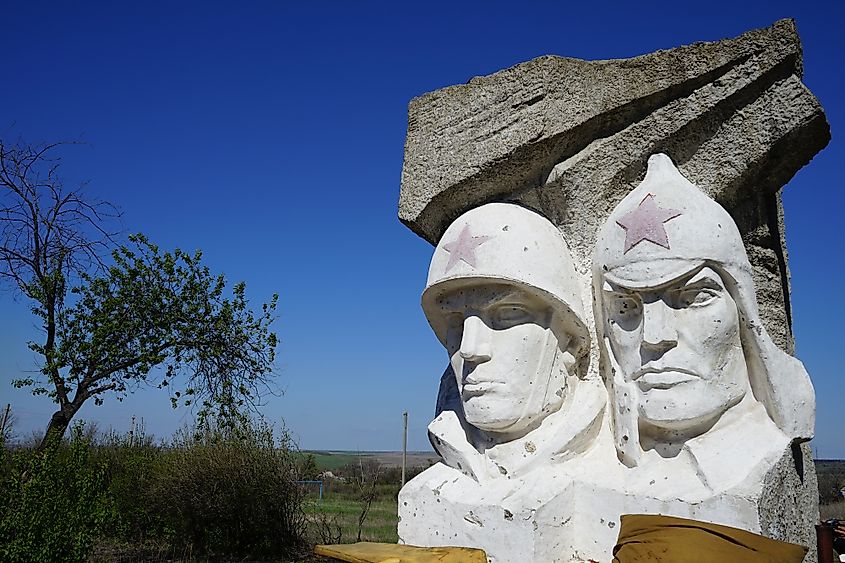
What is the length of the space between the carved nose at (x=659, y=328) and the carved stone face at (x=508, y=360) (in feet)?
1.51

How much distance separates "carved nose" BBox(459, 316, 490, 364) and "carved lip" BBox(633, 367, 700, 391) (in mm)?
641

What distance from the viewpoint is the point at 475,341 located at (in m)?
3.00

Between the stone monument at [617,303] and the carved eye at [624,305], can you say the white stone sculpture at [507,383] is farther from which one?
the carved eye at [624,305]

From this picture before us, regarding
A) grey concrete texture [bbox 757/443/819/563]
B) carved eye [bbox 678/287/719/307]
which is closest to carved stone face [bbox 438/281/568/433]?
carved eye [bbox 678/287/719/307]

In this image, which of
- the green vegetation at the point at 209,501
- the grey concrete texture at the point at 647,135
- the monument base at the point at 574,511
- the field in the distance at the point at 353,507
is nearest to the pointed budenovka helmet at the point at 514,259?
the grey concrete texture at the point at 647,135

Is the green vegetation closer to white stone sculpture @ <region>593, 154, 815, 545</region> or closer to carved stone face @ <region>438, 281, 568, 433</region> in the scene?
carved stone face @ <region>438, 281, 568, 433</region>

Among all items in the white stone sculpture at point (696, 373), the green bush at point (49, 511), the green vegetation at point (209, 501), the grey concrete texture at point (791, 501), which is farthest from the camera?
the green vegetation at point (209, 501)

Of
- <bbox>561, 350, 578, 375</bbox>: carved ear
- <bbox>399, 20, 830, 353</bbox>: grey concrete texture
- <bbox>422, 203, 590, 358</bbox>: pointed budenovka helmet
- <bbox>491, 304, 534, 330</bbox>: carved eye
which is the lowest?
<bbox>561, 350, 578, 375</bbox>: carved ear

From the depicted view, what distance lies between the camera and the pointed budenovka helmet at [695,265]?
258 cm

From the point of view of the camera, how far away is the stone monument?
2.58 m

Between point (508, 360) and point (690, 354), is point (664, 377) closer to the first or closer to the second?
point (690, 354)

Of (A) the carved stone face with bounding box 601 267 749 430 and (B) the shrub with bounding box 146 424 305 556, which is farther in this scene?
(B) the shrub with bounding box 146 424 305 556

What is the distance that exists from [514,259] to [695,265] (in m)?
0.73

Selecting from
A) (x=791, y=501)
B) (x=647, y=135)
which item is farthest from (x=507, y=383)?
(x=647, y=135)
